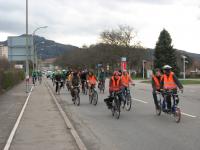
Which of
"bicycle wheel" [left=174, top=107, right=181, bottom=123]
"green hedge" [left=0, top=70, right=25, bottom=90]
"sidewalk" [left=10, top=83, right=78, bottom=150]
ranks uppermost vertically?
"green hedge" [left=0, top=70, right=25, bottom=90]

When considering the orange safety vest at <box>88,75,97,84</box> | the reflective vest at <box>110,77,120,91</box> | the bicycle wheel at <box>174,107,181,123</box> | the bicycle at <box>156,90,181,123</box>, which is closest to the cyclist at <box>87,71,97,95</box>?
the orange safety vest at <box>88,75,97,84</box>

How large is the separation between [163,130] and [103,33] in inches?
3711

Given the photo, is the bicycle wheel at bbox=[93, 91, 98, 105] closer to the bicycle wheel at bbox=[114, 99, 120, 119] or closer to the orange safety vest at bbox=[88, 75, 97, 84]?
the orange safety vest at bbox=[88, 75, 97, 84]

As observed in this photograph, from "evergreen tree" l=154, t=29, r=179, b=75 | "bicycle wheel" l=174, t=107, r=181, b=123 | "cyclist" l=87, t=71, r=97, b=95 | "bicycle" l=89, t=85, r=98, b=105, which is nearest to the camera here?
"bicycle wheel" l=174, t=107, r=181, b=123

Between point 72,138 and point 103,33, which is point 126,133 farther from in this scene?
point 103,33

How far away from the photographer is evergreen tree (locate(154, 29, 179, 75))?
94.9 meters

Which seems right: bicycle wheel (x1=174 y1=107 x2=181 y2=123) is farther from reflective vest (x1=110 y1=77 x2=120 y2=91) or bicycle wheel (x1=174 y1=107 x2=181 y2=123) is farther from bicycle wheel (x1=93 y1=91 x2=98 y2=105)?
bicycle wheel (x1=93 y1=91 x2=98 y2=105)

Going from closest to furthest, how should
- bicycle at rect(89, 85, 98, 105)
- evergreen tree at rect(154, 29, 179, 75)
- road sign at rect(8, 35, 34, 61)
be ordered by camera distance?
bicycle at rect(89, 85, 98, 105) → road sign at rect(8, 35, 34, 61) → evergreen tree at rect(154, 29, 179, 75)

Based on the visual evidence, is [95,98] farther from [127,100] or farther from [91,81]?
[127,100]

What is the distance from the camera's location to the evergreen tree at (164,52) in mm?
94938

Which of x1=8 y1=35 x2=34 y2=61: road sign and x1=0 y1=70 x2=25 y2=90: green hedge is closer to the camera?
x1=0 y1=70 x2=25 y2=90: green hedge

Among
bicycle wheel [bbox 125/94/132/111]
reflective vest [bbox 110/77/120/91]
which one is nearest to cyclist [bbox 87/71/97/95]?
bicycle wheel [bbox 125/94/132/111]

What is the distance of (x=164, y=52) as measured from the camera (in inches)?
3775

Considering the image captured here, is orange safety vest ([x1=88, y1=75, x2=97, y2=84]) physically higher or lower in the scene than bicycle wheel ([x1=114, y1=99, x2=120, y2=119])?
higher
